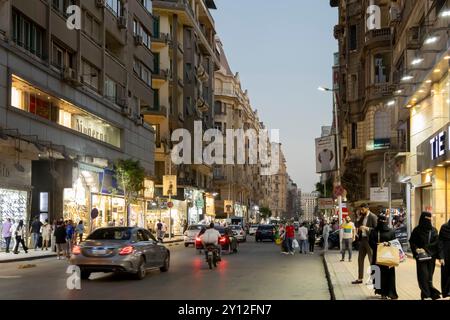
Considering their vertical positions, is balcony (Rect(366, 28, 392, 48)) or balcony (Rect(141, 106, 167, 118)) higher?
balcony (Rect(366, 28, 392, 48))

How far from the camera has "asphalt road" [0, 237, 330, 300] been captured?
15.7m

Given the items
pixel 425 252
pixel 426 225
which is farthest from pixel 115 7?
pixel 425 252

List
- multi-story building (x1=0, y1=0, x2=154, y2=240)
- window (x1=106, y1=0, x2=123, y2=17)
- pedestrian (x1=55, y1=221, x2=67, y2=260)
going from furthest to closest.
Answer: window (x1=106, y1=0, x2=123, y2=17) → multi-story building (x1=0, y1=0, x2=154, y2=240) → pedestrian (x1=55, y1=221, x2=67, y2=260)

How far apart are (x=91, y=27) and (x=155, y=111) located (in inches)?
824

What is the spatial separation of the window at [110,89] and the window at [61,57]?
21.0ft

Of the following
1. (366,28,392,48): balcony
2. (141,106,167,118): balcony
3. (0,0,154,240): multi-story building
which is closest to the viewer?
(0,0,154,240): multi-story building

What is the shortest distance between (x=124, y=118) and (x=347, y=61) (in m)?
24.9

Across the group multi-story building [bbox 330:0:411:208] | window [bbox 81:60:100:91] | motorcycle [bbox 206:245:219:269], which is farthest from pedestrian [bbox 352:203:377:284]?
window [bbox 81:60:100:91]

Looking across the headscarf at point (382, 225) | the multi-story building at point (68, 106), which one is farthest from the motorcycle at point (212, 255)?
the multi-story building at point (68, 106)

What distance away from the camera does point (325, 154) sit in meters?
35.6

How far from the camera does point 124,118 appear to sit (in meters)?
51.9

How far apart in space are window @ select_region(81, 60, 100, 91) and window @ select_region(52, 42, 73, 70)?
1396 millimetres

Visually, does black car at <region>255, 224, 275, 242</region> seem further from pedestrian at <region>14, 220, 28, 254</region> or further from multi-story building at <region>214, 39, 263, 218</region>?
multi-story building at <region>214, 39, 263, 218</region>

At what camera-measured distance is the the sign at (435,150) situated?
21.7m
